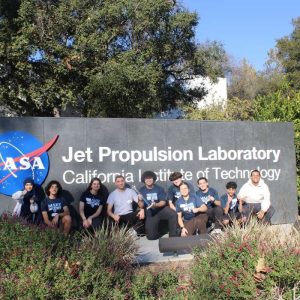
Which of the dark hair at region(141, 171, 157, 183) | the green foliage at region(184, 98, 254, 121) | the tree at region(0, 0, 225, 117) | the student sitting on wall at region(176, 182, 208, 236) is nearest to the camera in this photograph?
the student sitting on wall at region(176, 182, 208, 236)

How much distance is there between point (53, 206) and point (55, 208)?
53mm

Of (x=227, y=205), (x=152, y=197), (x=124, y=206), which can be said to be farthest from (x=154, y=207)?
(x=227, y=205)

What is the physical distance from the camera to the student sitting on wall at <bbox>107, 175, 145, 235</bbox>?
10.7 meters

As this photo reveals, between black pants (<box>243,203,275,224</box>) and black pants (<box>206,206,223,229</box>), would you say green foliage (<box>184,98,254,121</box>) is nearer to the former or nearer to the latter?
black pants (<box>243,203,275,224</box>)

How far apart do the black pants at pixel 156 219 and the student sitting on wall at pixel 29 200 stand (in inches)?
86.9

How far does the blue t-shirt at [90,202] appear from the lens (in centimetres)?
1059

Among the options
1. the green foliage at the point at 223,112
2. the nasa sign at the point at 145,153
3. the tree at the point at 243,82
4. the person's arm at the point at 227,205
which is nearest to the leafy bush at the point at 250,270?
the person's arm at the point at 227,205

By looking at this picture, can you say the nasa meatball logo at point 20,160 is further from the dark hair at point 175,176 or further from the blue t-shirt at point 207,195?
the blue t-shirt at point 207,195

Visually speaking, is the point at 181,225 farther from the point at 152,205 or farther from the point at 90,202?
the point at 90,202

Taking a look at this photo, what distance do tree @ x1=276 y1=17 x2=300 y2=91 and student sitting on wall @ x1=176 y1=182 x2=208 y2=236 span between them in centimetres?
3271

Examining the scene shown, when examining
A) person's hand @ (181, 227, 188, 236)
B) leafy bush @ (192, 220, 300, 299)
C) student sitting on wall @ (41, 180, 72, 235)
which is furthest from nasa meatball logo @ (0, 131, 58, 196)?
leafy bush @ (192, 220, 300, 299)

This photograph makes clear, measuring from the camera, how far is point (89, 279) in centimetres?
490

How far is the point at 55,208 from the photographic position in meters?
10.1

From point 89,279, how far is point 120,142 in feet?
21.4
